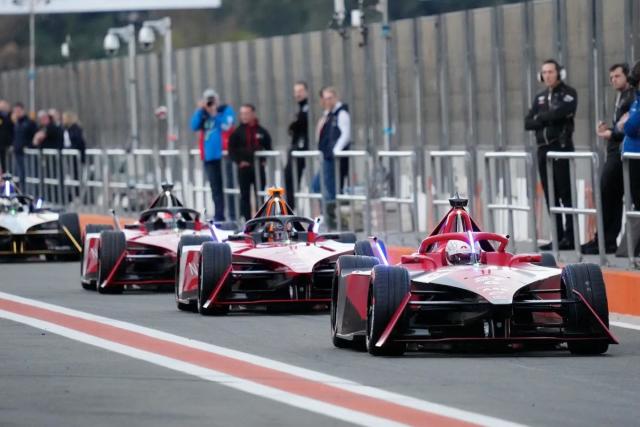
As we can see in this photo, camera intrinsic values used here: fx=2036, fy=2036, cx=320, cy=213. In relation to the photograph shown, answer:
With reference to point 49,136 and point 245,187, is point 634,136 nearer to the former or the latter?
point 245,187

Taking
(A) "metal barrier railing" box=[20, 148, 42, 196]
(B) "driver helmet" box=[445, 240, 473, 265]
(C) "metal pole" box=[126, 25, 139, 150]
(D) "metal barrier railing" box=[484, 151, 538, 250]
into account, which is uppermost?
(C) "metal pole" box=[126, 25, 139, 150]

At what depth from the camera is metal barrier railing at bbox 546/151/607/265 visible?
1784 centimetres

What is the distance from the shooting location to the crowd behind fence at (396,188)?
19.2 meters

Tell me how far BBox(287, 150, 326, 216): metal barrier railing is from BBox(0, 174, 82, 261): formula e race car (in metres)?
3.02

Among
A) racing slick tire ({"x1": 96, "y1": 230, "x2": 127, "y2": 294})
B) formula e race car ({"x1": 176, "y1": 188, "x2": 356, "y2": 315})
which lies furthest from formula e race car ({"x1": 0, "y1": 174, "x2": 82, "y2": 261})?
formula e race car ({"x1": 176, "y1": 188, "x2": 356, "y2": 315})

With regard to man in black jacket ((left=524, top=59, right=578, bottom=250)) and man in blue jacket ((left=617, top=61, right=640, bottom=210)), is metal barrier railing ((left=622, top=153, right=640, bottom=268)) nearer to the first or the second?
man in blue jacket ((left=617, top=61, right=640, bottom=210))

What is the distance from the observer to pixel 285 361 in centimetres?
1265

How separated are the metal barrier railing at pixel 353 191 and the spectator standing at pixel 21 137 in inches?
672

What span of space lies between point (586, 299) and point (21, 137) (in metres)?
30.1

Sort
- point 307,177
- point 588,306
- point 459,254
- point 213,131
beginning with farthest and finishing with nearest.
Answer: point 213,131, point 307,177, point 459,254, point 588,306

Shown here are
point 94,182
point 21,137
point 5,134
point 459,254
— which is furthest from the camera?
point 5,134

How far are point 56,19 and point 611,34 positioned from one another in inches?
1608

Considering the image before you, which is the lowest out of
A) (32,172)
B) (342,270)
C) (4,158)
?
(342,270)

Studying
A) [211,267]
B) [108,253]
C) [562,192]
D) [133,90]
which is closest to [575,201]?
[562,192]
